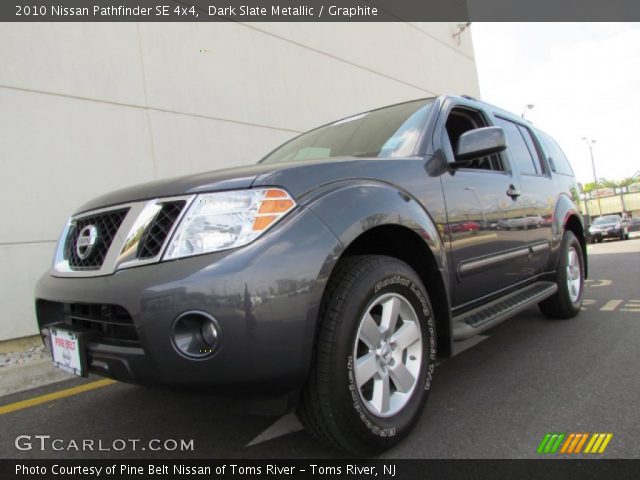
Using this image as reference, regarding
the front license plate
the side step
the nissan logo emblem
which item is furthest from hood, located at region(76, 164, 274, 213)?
the side step

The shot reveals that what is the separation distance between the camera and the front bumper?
1.48 m

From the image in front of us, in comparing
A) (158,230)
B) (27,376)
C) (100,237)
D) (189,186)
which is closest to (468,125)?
(189,186)

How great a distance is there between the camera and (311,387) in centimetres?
165

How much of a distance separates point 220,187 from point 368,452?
122 centimetres

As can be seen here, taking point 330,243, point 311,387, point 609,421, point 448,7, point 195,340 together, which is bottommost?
Result: point 609,421

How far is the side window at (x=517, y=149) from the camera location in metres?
3.42

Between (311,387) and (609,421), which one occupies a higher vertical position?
(311,387)

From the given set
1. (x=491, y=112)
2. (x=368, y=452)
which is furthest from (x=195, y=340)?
(x=491, y=112)

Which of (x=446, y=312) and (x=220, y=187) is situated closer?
(x=220, y=187)

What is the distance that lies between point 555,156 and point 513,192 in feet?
5.40

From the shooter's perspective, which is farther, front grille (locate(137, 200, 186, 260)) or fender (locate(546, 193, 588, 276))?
fender (locate(546, 193, 588, 276))

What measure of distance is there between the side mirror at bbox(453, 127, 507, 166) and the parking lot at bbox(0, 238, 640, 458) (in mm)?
1365

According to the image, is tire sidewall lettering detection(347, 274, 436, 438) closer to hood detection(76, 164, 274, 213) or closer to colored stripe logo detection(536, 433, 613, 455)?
colored stripe logo detection(536, 433, 613, 455)

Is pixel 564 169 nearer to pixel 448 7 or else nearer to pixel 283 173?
pixel 283 173
